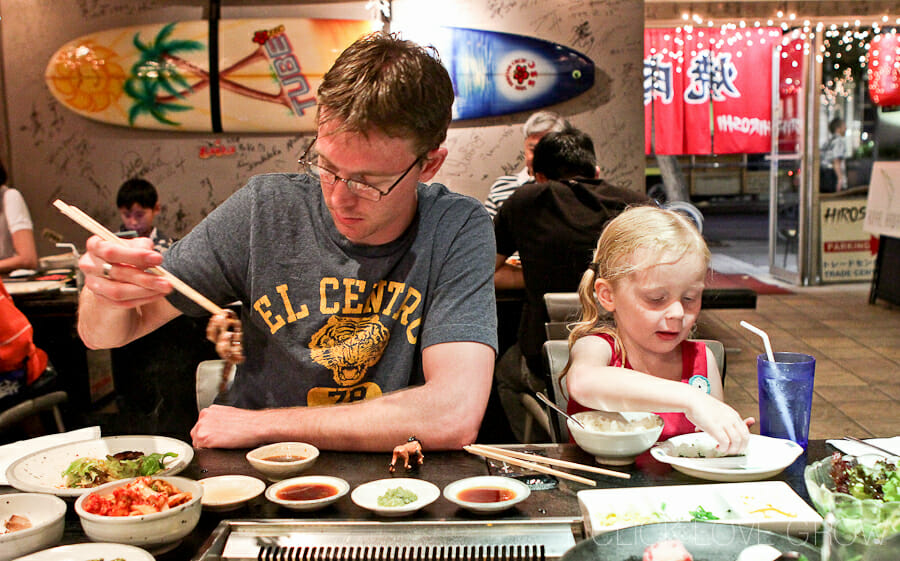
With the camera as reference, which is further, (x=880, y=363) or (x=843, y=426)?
(x=880, y=363)

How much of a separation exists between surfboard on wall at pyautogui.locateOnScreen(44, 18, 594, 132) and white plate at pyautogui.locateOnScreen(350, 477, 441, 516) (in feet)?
15.1

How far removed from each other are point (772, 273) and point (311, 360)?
26.4 ft

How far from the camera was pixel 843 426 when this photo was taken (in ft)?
13.5

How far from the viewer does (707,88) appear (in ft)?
26.3

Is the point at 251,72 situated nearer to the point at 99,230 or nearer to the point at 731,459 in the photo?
the point at 99,230

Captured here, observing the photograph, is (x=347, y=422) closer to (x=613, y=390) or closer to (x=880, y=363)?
(x=613, y=390)

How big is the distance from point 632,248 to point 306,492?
0.94 meters

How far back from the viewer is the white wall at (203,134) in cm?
567

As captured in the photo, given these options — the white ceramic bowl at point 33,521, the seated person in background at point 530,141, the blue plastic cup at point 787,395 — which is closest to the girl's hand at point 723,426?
the blue plastic cup at point 787,395

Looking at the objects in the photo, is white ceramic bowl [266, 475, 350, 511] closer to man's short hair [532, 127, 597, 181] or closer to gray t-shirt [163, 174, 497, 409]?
gray t-shirt [163, 174, 497, 409]

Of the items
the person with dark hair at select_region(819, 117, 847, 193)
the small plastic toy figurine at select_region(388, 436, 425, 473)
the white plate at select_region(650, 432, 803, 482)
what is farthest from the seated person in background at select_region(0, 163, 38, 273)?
the person with dark hair at select_region(819, 117, 847, 193)

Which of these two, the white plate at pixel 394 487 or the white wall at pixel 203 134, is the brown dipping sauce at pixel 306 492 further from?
the white wall at pixel 203 134

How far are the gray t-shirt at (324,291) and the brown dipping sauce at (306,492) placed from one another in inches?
17.1

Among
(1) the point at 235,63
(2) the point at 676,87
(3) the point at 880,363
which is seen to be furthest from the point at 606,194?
(2) the point at 676,87
